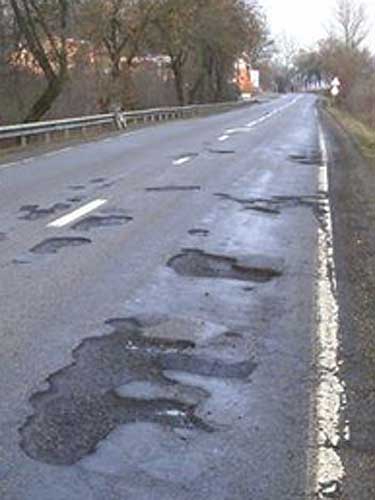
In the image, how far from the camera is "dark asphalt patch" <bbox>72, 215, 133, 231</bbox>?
11.4 m

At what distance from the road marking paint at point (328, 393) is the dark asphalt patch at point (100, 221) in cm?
314

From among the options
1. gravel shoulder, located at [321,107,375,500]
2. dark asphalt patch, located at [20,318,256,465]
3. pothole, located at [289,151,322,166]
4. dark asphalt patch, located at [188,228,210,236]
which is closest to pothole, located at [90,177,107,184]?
gravel shoulder, located at [321,107,375,500]

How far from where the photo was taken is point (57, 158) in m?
22.7

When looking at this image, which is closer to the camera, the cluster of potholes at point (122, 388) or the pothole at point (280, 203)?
the cluster of potholes at point (122, 388)

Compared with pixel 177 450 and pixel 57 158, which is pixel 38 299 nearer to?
pixel 177 450

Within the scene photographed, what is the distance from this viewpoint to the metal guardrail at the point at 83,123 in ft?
92.2

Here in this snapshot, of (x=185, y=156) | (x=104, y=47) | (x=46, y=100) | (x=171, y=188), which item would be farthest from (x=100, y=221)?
(x=104, y=47)

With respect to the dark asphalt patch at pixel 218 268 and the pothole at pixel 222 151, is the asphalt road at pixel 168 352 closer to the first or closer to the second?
the dark asphalt patch at pixel 218 268

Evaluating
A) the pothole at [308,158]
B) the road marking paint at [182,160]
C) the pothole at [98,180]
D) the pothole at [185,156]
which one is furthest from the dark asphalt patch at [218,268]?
the pothole at [185,156]

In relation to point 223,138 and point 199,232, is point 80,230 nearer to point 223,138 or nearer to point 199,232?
point 199,232

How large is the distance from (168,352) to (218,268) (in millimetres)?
2857

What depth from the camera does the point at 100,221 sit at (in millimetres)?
11828

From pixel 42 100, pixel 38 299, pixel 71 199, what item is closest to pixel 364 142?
pixel 42 100

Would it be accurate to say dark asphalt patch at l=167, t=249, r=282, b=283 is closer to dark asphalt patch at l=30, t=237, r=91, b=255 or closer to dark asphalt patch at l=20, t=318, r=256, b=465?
dark asphalt patch at l=30, t=237, r=91, b=255
